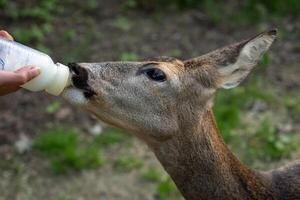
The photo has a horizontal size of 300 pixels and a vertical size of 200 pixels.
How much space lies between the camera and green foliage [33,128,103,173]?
6.43 meters

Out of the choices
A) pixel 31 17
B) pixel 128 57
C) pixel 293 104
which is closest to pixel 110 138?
pixel 128 57

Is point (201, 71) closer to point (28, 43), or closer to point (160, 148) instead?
point (160, 148)

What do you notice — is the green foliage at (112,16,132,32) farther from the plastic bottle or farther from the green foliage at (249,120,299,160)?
the plastic bottle

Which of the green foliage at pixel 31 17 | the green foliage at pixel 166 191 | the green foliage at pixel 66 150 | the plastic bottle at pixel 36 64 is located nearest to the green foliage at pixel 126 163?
the green foliage at pixel 66 150

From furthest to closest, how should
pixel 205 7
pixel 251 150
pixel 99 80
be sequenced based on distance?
pixel 205 7 < pixel 251 150 < pixel 99 80

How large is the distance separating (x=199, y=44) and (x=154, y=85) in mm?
4005

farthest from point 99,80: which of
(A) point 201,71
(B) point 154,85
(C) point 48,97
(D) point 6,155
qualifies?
(C) point 48,97

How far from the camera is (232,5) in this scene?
8859 millimetres

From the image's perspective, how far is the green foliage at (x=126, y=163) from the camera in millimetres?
6406

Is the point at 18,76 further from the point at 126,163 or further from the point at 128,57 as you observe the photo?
the point at 128,57

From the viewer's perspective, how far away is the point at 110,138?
671 centimetres

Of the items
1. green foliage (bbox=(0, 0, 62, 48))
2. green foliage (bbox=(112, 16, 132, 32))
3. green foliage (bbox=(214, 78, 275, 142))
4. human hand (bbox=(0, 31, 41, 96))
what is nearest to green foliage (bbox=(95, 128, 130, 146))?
green foliage (bbox=(214, 78, 275, 142))

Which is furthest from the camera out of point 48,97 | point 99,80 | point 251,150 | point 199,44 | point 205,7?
point 205,7

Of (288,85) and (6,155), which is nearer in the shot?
(6,155)
